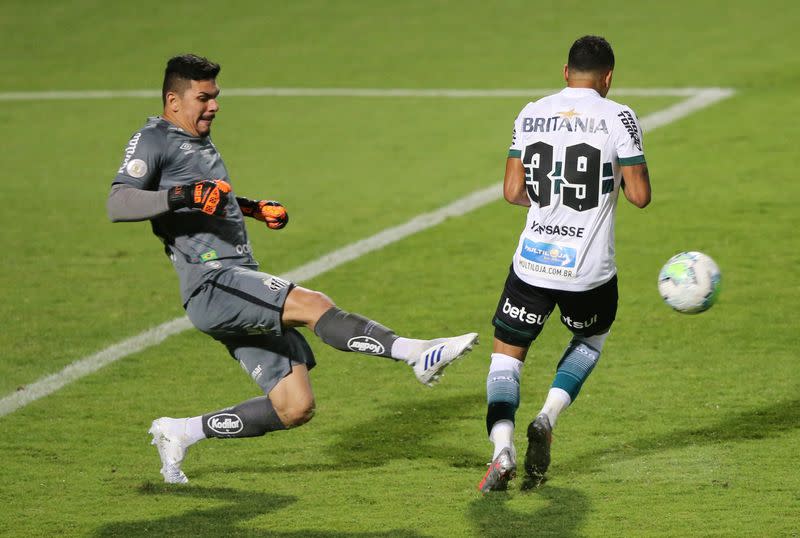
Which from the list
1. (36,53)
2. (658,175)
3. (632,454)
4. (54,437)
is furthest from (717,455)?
(36,53)

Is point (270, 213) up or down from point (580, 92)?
down

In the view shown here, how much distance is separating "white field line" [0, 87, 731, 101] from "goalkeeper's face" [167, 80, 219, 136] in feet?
41.0

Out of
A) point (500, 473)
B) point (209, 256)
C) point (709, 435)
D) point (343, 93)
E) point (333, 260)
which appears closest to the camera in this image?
point (500, 473)

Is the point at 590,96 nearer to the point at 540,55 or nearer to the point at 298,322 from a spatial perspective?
the point at 298,322

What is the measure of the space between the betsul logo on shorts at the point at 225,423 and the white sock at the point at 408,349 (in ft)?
4.08

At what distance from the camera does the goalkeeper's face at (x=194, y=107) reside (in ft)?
22.6

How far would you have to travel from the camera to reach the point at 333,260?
1227cm

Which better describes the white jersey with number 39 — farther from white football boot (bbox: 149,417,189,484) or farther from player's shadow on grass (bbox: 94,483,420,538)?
white football boot (bbox: 149,417,189,484)

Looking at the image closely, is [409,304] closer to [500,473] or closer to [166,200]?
[500,473]

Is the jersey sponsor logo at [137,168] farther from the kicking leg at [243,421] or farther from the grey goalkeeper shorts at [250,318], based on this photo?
the kicking leg at [243,421]

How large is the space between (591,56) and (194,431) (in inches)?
111

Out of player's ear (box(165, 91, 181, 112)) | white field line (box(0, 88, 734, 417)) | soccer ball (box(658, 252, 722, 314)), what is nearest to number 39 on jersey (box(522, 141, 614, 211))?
soccer ball (box(658, 252, 722, 314))

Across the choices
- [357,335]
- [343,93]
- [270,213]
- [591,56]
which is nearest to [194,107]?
[270,213]

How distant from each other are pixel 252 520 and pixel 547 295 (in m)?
1.81
